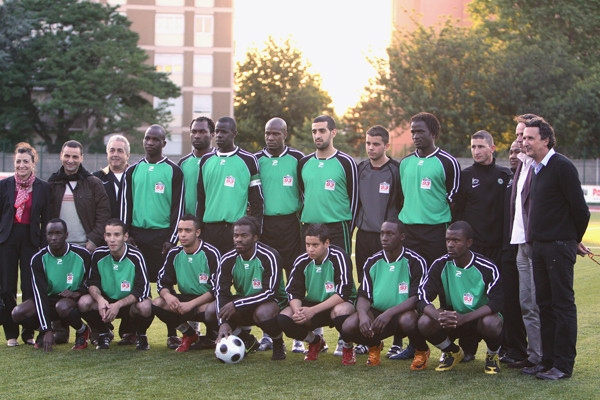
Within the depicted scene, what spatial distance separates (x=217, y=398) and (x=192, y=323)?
82.3 inches

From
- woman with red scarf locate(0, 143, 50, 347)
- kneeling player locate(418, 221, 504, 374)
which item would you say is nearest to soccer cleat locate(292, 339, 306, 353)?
kneeling player locate(418, 221, 504, 374)

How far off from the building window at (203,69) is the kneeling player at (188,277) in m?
42.8

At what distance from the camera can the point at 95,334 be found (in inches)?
306

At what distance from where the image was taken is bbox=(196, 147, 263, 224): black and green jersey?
7.72 metres

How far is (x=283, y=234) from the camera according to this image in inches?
315

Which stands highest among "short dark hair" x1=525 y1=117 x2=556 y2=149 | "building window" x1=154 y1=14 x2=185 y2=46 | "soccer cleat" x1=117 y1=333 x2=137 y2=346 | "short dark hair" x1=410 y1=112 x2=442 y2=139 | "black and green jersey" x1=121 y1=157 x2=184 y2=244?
"building window" x1=154 y1=14 x2=185 y2=46

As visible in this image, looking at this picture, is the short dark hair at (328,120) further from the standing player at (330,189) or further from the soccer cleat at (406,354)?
the soccer cleat at (406,354)

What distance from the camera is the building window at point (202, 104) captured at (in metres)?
49.5

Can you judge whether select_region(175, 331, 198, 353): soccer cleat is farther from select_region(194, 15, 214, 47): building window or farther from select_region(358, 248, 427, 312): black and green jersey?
select_region(194, 15, 214, 47): building window

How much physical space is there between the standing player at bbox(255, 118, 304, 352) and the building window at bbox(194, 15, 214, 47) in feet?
140

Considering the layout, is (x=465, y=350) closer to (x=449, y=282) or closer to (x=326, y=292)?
(x=449, y=282)

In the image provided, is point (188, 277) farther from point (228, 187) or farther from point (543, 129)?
point (543, 129)

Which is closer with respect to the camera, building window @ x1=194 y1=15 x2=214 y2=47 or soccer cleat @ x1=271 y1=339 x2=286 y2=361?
soccer cleat @ x1=271 y1=339 x2=286 y2=361

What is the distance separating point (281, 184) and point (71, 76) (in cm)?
3439
